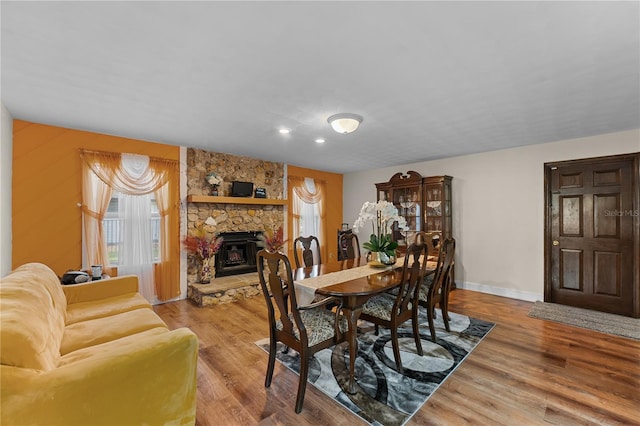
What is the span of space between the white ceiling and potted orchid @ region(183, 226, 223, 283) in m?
1.74

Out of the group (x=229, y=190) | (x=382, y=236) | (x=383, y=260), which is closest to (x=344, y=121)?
(x=382, y=236)

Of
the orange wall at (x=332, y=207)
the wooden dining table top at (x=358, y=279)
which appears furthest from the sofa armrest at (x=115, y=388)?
the orange wall at (x=332, y=207)

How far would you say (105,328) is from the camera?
213 cm

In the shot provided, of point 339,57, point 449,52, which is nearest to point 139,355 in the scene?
point 339,57

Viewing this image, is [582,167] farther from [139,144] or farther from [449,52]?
[139,144]

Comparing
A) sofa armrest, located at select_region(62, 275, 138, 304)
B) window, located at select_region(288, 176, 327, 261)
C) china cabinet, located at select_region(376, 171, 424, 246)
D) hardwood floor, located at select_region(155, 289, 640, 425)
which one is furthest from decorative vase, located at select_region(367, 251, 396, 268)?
window, located at select_region(288, 176, 327, 261)

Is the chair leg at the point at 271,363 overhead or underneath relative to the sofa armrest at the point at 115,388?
underneath

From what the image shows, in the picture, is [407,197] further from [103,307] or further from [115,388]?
[115,388]

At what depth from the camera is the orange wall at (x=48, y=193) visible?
10.6 feet

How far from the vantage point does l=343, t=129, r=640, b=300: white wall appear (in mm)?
4090

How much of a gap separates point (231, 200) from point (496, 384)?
430 centimetres

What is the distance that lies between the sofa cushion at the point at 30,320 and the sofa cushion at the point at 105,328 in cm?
11

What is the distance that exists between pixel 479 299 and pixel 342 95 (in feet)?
12.6

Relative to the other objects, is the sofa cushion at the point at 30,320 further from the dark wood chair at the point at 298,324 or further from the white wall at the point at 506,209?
the white wall at the point at 506,209
